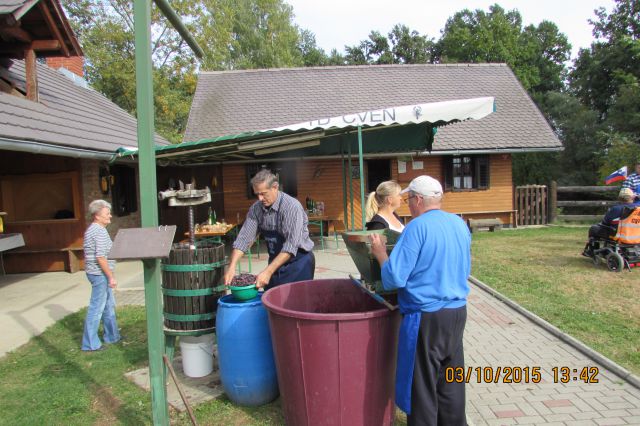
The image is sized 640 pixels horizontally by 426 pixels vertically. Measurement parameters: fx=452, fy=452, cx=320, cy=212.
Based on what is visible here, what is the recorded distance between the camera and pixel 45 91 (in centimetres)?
1012

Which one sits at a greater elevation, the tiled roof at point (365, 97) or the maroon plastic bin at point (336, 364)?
the tiled roof at point (365, 97)

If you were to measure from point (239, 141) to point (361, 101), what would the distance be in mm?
9927

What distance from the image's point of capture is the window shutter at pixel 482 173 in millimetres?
14891

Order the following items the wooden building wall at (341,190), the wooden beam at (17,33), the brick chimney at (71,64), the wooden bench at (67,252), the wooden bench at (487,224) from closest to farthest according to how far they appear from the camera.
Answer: the wooden beam at (17,33), the wooden bench at (67,252), the wooden building wall at (341,190), the wooden bench at (487,224), the brick chimney at (71,64)

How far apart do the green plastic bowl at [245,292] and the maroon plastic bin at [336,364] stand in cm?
46

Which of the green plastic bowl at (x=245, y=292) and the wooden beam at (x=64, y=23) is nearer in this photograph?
the green plastic bowl at (x=245, y=292)

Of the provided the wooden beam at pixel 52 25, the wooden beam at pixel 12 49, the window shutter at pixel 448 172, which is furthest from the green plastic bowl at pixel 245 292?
the window shutter at pixel 448 172

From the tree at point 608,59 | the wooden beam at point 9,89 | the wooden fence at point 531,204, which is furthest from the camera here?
the tree at point 608,59

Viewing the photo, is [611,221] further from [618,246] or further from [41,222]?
[41,222]

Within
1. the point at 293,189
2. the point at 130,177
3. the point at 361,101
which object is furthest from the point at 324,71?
the point at 130,177

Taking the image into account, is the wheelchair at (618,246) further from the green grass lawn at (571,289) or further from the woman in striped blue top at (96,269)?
the woman in striped blue top at (96,269)

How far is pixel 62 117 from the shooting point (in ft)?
29.9

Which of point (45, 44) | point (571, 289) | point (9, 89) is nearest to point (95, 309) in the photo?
point (9, 89)

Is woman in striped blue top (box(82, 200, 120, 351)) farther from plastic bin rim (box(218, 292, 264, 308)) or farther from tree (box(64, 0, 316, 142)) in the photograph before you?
tree (box(64, 0, 316, 142))
